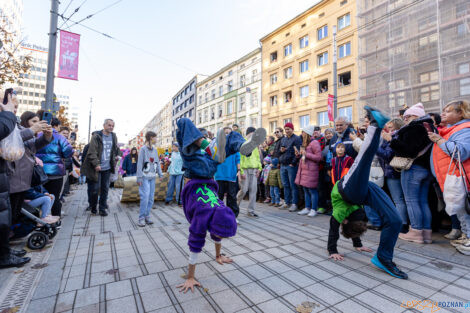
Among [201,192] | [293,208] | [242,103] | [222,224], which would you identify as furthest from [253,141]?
[242,103]

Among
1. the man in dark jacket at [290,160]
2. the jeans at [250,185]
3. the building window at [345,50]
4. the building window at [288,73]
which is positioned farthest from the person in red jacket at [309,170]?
the building window at [288,73]

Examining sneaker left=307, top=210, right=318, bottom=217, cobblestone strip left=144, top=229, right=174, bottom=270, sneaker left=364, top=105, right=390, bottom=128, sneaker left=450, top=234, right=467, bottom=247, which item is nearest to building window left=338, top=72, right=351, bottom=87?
sneaker left=307, top=210, right=318, bottom=217

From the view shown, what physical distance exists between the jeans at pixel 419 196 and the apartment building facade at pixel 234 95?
2517cm

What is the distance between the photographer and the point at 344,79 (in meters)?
21.3

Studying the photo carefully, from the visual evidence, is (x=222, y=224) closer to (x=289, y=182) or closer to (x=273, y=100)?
(x=289, y=182)

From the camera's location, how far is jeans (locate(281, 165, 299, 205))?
6.61m

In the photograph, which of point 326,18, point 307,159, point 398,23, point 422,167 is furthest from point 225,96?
point 422,167

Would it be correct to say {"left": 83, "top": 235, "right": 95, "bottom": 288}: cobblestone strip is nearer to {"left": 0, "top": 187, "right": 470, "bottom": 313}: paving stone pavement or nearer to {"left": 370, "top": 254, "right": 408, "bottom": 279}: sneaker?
{"left": 0, "top": 187, "right": 470, "bottom": 313}: paving stone pavement

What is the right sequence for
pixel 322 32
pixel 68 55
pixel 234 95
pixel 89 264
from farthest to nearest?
1. pixel 234 95
2. pixel 322 32
3. pixel 68 55
4. pixel 89 264

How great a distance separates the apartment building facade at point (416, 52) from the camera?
10.1 meters

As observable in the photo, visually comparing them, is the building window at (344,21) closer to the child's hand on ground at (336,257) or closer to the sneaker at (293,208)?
the sneaker at (293,208)

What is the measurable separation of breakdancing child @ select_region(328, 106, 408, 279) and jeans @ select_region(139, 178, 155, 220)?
381 cm

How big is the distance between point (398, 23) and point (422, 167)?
12419 mm

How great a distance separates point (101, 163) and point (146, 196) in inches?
73.3
